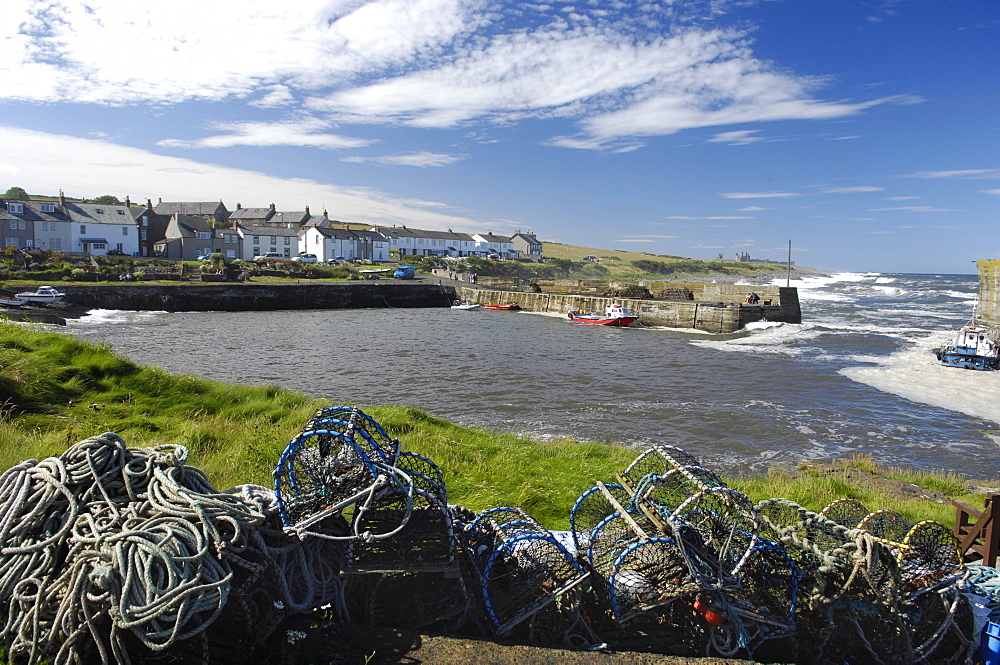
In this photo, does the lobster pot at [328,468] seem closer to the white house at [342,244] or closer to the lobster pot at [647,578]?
the lobster pot at [647,578]

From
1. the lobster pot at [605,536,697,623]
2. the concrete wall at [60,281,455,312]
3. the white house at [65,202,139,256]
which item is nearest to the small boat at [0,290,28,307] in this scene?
the concrete wall at [60,281,455,312]

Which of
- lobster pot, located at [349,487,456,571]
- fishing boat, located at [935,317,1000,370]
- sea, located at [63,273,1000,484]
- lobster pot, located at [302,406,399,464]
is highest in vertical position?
lobster pot, located at [302,406,399,464]

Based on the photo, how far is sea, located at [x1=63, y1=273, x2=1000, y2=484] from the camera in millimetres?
13992

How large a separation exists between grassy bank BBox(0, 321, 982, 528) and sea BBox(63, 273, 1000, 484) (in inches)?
99.5

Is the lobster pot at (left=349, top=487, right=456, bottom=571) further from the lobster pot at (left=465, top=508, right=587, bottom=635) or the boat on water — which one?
the boat on water

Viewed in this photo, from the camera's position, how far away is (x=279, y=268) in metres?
60.4

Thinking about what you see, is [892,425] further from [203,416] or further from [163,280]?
[163,280]

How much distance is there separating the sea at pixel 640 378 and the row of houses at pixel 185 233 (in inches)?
1315

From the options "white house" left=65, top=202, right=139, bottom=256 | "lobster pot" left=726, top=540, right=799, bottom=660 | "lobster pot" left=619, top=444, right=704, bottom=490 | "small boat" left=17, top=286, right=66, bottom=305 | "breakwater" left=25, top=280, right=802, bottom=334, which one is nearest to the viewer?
"lobster pot" left=726, top=540, right=799, bottom=660

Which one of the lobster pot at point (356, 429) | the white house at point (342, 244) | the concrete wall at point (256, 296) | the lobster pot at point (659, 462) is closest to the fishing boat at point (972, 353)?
the lobster pot at point (659, 462)

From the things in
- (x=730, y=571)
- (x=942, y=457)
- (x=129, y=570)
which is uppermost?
(x=129, y=570)

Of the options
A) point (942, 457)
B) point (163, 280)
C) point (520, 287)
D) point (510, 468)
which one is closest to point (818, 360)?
point (942, 457)

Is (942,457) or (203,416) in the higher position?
(203,416)

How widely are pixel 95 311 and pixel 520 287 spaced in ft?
117
